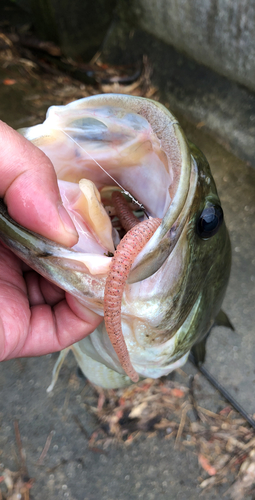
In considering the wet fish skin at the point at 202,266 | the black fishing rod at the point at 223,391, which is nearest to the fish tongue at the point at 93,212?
the wet fish skin at the point at 202,266

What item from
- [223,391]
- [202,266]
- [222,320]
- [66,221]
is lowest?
[223,391]

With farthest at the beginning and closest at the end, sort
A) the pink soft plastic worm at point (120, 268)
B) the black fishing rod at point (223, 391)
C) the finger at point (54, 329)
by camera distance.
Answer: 1. the black fishing rod at point (223, 391)
2. the finger at point (54, 329)
3. the pink soft plastic worm at point (120, 268)

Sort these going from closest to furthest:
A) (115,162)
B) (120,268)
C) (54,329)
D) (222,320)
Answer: (120,268), (115,162), (54,329), (222,320)

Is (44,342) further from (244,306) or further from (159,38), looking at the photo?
(159,38)

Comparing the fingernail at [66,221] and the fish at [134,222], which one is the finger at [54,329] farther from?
the fingernail at [66,221]

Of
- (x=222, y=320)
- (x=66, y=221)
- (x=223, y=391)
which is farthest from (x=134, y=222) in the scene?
(x=223, y=391)

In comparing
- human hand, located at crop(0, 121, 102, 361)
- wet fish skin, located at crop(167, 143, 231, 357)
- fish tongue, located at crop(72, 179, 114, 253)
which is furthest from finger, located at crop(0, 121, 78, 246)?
wet fish skin, located at crop(167, 143, 231, 357)

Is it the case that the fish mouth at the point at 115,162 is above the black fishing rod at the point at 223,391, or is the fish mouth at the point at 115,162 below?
above

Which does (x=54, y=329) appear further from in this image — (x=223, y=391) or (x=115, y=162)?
(x=223, y=391)
